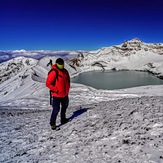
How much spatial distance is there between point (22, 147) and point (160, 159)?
139 inches

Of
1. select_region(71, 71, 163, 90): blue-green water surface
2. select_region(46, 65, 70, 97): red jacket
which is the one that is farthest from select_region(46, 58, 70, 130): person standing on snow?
select_region(71, 71, 163, 90): blue-green water surface

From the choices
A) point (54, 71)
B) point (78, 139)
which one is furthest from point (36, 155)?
point (54, 71)

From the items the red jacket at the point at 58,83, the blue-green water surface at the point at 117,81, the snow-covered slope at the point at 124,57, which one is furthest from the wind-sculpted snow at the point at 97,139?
the snow-covered slope at the point at 124,57

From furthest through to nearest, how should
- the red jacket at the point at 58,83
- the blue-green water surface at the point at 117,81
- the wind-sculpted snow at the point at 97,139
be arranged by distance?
the blue-green water surface at the point at 117,81, the red jacket at the point at 58,83, the wind-sculpted snow at the point at 97,139

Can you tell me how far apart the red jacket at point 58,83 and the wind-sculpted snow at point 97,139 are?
3.87 ft

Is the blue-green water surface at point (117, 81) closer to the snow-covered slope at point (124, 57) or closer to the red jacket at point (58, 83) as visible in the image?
the snow-covered slope at point (124, 57)

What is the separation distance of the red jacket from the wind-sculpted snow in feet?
3.87

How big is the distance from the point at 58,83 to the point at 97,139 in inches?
78.7

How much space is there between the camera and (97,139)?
5020 millimetres

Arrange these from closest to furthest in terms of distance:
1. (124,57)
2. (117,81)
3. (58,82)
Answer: (58,82) < (117,81) < (124,57)

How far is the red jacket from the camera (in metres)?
5.68

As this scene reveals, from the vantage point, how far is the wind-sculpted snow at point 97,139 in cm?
420

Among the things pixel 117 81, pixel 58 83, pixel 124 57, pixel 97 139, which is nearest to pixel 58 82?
pixel 58 83

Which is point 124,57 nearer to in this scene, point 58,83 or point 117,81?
point 117,81
